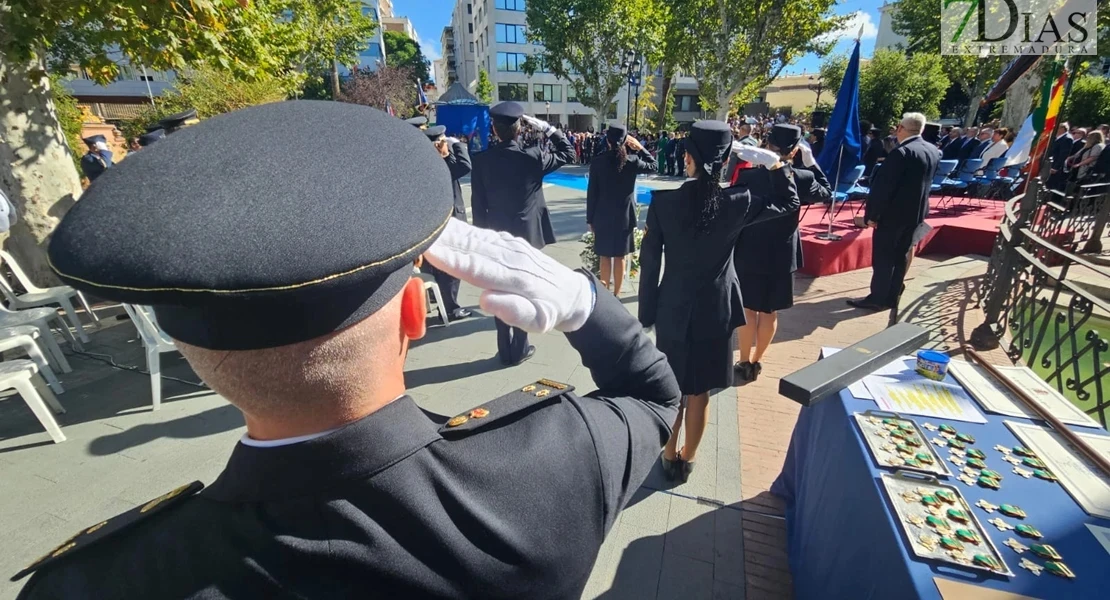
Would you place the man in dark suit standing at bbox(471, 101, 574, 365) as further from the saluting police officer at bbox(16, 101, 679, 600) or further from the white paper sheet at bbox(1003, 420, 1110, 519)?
the saluting police officer at bbox(16, 101, 679, 600)

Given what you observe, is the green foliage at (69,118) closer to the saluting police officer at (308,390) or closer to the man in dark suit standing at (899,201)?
the saluting police officer at (308,390)

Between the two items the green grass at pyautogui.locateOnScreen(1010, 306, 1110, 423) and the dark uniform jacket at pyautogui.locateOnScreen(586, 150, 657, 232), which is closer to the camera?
the green grass at pyautogui.locateOnScreen(1010, 306, 1110, 423)

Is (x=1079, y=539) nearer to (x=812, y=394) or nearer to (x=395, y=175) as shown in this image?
(x=812, y=394)

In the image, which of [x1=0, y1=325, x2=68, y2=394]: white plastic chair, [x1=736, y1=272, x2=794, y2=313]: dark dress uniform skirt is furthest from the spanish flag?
[x1=0, y1=325, x2=68, y2=394]: white plastic chair

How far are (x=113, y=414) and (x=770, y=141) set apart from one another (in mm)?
5936

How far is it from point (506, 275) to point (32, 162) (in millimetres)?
7257

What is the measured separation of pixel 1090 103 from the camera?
20.7 meters

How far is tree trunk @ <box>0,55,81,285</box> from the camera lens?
5.05 metres

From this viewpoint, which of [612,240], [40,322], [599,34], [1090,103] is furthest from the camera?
[599,34]

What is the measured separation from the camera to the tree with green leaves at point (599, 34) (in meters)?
26.8

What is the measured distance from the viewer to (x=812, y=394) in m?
1.81

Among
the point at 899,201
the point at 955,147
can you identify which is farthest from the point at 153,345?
the point at 955,147

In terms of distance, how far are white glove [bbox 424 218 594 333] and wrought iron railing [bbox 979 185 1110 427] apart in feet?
11.2

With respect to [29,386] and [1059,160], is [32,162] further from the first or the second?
[1059,160]
